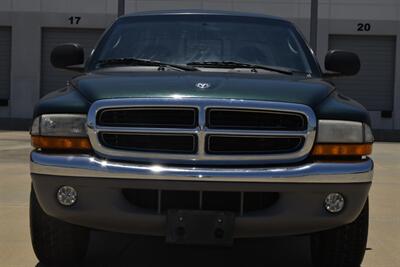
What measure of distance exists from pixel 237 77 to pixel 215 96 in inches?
18.9

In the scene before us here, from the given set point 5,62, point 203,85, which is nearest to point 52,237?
point 203,85

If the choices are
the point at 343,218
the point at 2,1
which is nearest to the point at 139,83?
the point at 343,218

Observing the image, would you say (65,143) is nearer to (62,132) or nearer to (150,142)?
(62,132)

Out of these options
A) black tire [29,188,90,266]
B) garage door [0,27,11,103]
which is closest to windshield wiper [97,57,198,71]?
black tire [29,188,90,266]

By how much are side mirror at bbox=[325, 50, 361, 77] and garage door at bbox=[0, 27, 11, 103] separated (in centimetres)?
2104

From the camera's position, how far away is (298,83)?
13.1 ft

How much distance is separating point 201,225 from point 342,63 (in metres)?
2.19

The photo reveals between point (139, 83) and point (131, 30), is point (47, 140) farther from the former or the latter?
point (131, 30)

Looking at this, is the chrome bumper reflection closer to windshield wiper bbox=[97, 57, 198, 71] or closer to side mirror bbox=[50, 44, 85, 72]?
windshield wiper bbox=[97, 57, 198, 71]

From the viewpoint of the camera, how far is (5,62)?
24.4 m

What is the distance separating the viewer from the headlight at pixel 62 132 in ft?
11.8

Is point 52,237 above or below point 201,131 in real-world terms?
below

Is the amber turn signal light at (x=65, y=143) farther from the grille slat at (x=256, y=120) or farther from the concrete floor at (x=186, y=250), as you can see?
the concrete floor at (x=186, y=250)

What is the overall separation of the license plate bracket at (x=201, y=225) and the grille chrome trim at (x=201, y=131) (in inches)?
11.3
